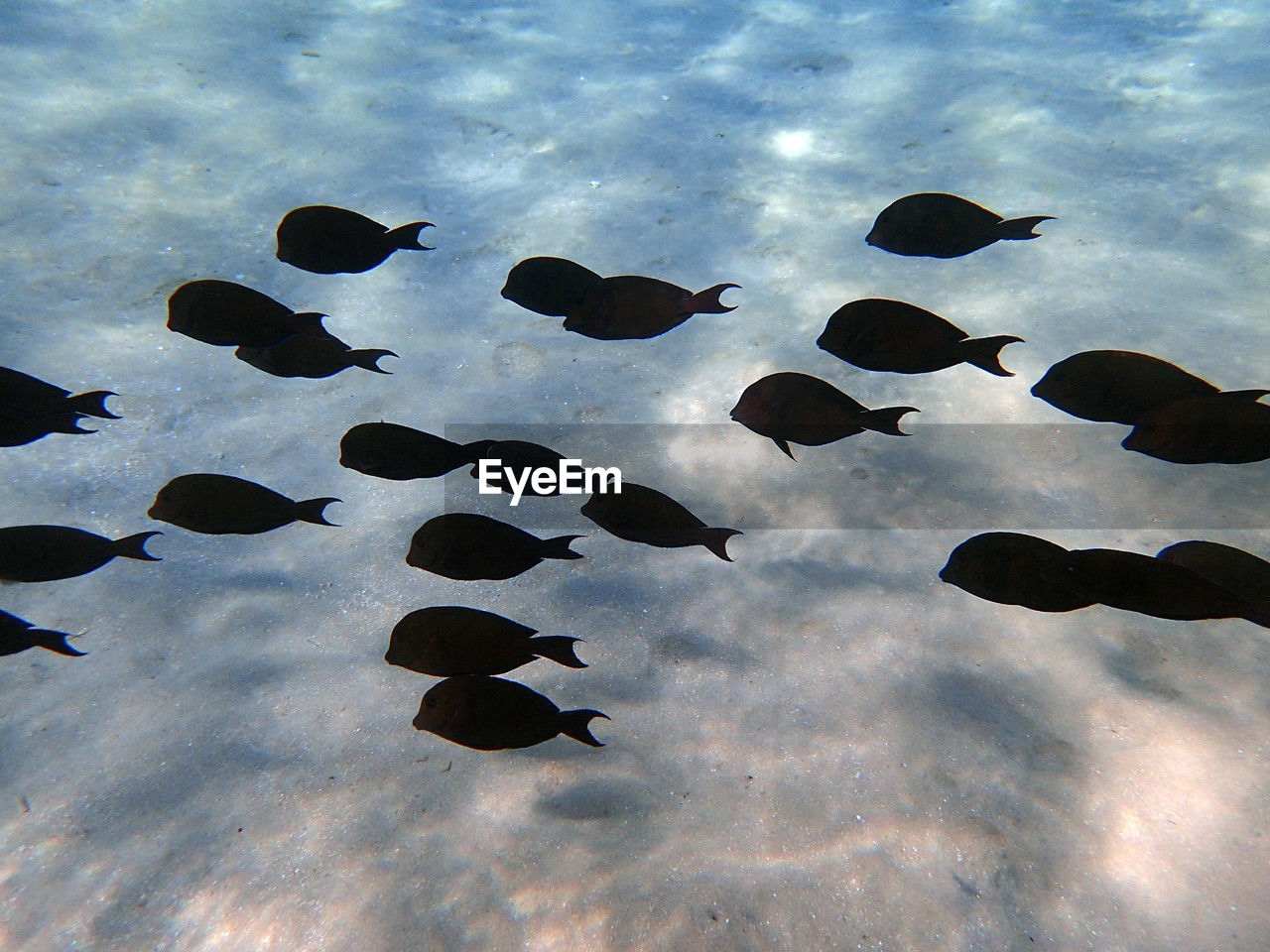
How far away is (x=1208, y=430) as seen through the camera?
1.93 metres

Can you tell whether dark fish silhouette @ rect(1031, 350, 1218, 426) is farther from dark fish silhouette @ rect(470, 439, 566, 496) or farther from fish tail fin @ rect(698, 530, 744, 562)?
dark fish silhouette @ rect(470, 439, 566, 496)

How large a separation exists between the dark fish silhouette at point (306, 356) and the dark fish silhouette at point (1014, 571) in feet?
7.20

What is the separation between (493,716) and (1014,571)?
158cm

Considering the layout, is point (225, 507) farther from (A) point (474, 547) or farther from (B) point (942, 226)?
(B) point (942, 226)

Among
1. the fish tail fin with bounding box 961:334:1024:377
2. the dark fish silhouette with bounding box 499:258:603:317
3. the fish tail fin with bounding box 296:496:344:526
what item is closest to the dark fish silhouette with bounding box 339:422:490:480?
the fish tail fin with bounding box 296:496:344:526

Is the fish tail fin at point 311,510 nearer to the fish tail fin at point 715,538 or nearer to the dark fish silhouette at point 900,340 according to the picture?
the fish tail fin at point 715,538

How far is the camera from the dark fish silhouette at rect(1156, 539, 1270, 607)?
1825 millimetres

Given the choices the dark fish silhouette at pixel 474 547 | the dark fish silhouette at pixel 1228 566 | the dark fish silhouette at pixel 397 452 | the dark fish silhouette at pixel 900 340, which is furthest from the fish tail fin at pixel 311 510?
the dark fish silhouette at pixel 1228 566

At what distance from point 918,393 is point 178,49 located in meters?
9.42

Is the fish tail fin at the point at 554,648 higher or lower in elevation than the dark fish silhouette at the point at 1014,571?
lower

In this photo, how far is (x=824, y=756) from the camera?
2.43m

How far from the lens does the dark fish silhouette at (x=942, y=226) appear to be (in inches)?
98.6

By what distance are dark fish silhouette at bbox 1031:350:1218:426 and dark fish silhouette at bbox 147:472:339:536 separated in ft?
8.33

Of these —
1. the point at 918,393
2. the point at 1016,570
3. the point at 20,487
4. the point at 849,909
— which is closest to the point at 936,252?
the point at 1016,570
